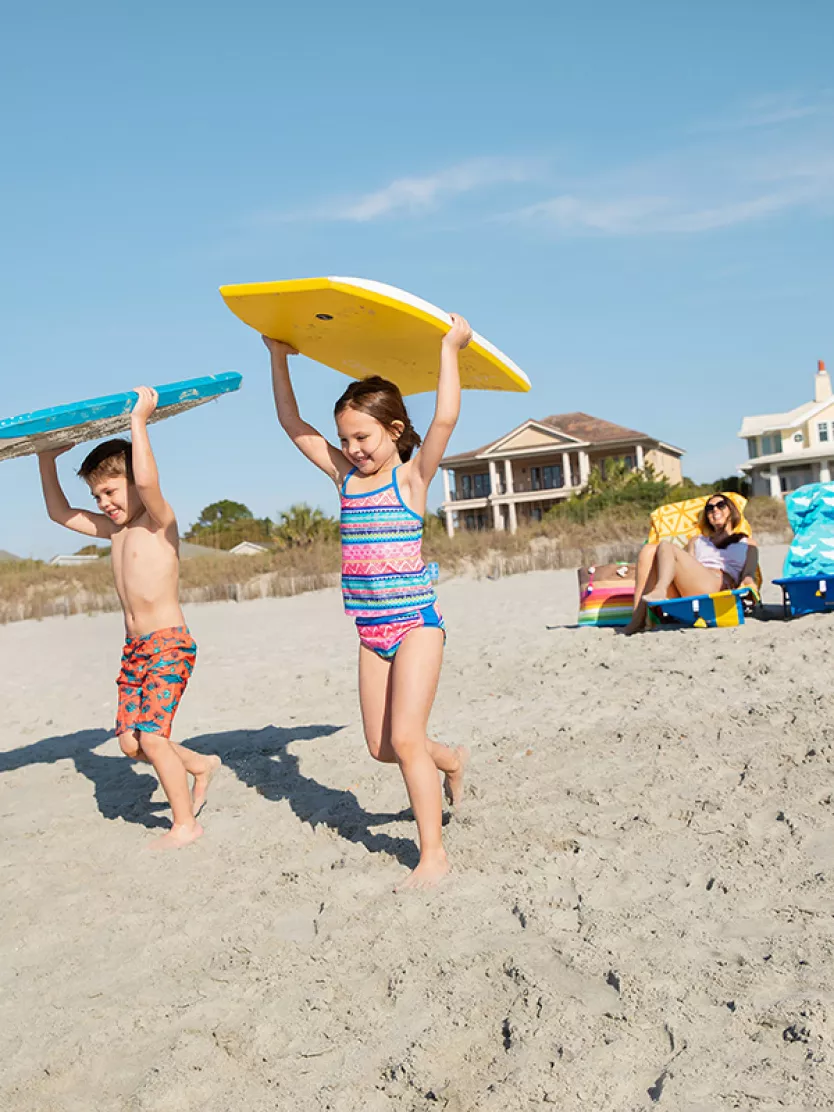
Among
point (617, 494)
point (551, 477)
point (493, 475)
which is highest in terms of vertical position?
point (493, 475)

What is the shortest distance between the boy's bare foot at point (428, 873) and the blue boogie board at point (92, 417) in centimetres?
206

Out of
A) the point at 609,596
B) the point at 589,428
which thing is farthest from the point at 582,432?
the point at 609,596

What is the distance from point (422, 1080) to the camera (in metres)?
2.13

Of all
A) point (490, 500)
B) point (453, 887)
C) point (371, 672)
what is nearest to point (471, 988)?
point (453, 887)

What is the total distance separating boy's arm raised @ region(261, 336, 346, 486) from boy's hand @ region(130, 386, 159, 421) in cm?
52

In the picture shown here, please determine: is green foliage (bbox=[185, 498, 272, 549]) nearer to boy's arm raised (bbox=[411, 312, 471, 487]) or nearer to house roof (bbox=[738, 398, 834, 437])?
house roof (bbox=[738, 398, 834, 437])

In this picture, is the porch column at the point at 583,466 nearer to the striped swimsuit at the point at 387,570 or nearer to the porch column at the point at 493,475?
the porch column at the point at 493,475

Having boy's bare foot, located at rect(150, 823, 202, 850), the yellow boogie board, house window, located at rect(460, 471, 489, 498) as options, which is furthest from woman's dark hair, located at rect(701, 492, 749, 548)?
house window, located at rect(460, 471, 489, 498)

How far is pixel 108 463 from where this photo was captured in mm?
4289

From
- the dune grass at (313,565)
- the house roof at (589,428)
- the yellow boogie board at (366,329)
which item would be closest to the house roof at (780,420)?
the house roof at (589,428)

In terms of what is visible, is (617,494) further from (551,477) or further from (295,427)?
(295,427)

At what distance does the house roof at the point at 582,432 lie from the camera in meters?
43.7

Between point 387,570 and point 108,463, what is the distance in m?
1.45

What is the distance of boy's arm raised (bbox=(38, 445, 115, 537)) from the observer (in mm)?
4547
